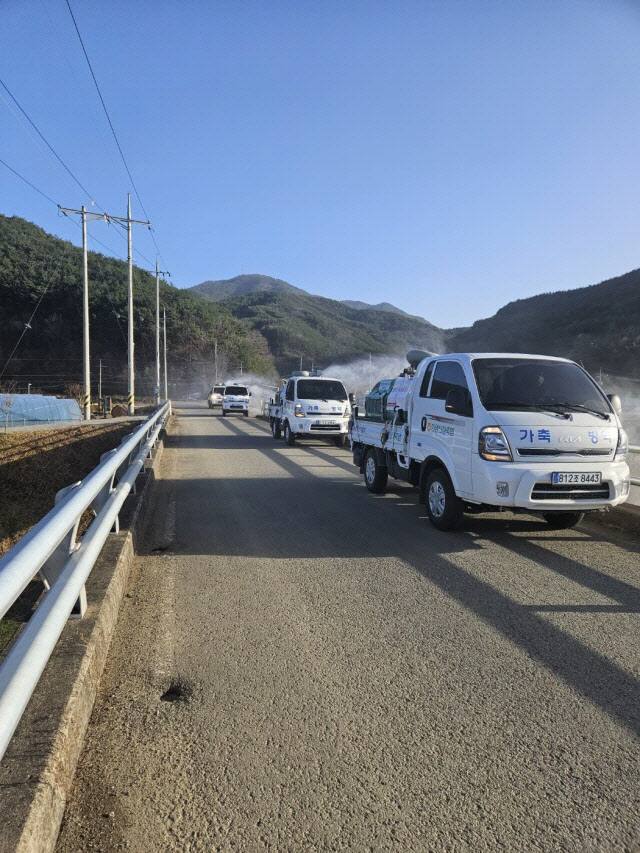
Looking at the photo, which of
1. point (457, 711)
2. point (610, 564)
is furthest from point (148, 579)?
point (610, 564)

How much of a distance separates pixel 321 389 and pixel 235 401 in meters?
20.6

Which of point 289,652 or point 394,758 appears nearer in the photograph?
point 394,758

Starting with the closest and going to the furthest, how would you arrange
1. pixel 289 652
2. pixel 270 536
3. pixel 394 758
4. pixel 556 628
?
pixel 394 758 < pixel 289 652 < pixel 556 628 < pixel 270 536

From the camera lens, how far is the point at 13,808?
208 cm

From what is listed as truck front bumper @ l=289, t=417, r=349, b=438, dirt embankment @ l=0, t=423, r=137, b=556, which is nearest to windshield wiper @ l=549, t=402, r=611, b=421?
truck front bumper @ l=289, t=417, r=349, b=438

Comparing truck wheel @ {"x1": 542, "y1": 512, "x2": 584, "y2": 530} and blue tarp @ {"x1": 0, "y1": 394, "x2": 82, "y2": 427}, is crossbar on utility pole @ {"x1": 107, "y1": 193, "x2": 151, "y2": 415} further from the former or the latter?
truck wheel @ {"x1": 542, "y1": 512, "x2": 584, "y2": 530}

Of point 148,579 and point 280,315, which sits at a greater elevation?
point 280,315

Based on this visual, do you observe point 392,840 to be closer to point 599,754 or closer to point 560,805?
point 560,805

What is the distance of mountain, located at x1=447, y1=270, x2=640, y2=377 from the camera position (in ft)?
180

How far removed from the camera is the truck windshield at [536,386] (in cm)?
685

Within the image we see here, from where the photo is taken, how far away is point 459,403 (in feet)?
23.1

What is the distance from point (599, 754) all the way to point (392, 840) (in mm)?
1185

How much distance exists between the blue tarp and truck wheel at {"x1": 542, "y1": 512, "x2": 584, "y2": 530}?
80.1 ft

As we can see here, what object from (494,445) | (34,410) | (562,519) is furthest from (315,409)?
(34,410)
